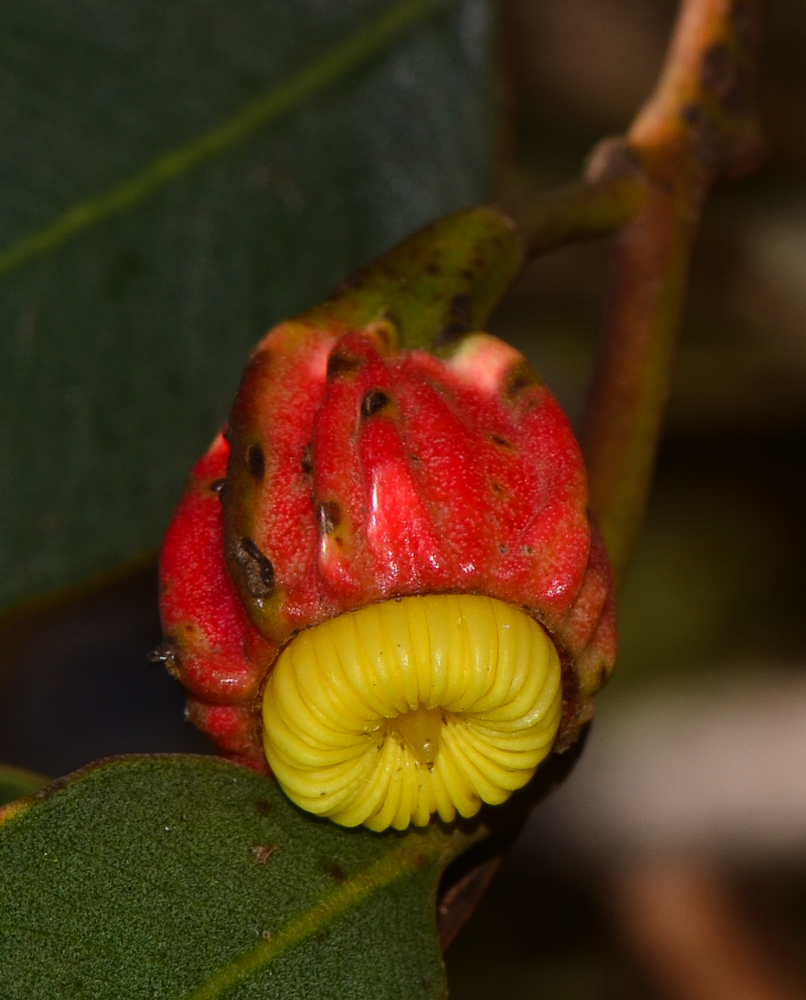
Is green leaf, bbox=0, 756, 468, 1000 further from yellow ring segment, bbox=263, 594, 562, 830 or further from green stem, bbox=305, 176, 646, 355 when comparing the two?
green stem, bbox=305, 176, 646, 355

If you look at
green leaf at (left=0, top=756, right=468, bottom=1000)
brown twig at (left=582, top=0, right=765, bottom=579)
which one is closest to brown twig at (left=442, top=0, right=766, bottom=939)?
brown twig at (left=582, top=0, right=765, bottom=579)

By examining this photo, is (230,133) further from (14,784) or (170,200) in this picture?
(14,784)

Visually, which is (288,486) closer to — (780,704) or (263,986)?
(263,986)

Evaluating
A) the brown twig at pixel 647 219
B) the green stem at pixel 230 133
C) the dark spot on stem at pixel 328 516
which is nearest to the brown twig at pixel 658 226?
the brown twig at pixel 647 219

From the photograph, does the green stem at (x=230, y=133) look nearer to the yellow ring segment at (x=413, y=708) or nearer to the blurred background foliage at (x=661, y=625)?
the yellow ring segment at (x=413, y=708)

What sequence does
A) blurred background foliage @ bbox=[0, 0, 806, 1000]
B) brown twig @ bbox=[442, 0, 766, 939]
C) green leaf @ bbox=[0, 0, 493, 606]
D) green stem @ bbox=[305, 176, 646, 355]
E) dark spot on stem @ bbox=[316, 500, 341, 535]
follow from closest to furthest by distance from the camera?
dark spot on stem @ bbox=[316, 500, 341, 535] < green stem @ bbox=[305, 176, 646, 355] < brown twig @ bbox=[442, 0, 766, 939] < green leaf @ bbox=[0, 0, 493, 606] < blurred background foliage @ bbox=[0, 0, 806, 1000]

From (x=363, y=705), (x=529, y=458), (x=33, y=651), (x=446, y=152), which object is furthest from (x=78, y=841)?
(x=33, y=651)
